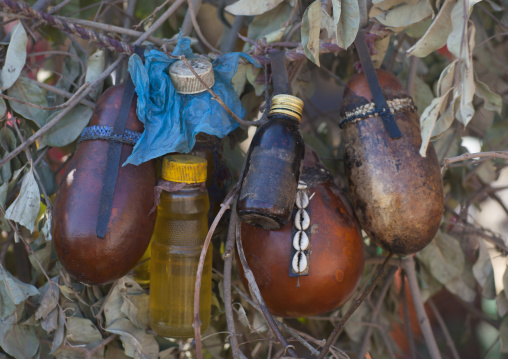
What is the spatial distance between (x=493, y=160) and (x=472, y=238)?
9.0 inches

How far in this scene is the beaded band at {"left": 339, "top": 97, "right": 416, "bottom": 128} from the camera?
923 millimetres

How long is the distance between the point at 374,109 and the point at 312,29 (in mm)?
195

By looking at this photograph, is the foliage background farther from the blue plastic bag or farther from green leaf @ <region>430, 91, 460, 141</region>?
the blue plastic bag

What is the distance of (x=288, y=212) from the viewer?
2.75 feet

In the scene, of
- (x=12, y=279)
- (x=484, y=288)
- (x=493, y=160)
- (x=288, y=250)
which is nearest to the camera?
(x=288, y=250)

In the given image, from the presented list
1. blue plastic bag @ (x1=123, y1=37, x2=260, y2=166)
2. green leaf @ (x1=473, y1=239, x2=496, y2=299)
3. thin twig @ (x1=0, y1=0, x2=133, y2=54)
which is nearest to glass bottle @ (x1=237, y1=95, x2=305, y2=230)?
blue plastic bag @ (x1=123, y1=37, x2=260, y2=166)

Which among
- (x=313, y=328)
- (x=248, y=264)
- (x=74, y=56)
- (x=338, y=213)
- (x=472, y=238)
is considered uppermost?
(x=74, y=56)

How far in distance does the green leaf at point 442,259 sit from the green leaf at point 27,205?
33.5 inches

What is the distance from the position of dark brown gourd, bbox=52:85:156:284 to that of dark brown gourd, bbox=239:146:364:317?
20 cm

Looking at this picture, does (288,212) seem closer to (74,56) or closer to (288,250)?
(288,250)

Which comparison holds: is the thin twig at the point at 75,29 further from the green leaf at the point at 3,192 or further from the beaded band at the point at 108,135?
the green leaf at the point at 3,192

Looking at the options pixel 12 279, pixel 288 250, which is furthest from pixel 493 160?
pixel 12 279

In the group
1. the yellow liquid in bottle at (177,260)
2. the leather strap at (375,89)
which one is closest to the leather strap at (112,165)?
the yellow liquid in bottle at (177,260)

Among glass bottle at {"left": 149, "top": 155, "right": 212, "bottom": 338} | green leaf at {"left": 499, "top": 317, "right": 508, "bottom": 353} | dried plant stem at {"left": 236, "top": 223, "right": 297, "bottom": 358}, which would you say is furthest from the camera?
green leaf at {"left": 499, "top": 317, "right": 508, "bottom": 353}
